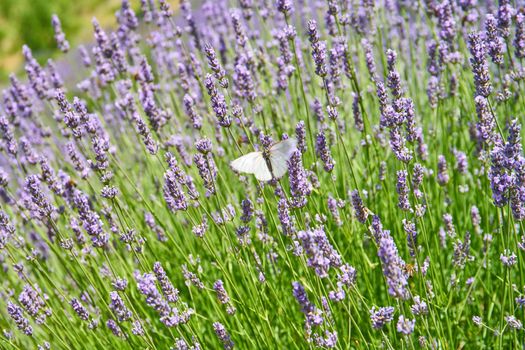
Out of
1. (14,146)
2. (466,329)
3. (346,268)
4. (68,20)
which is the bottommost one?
(466,329)

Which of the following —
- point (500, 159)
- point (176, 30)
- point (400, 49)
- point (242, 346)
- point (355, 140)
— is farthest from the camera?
point (400, 49)

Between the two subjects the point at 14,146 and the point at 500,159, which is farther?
the point at 14,146

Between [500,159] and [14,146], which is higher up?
[14,146]

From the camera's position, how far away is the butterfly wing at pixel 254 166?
6.88ft

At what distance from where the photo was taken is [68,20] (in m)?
15.7

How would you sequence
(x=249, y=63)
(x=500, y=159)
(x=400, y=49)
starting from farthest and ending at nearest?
(x=400, y=49)
(x=249, y=63)
(x=500, y=159)

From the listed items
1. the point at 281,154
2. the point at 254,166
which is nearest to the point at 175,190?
the point at 254,166

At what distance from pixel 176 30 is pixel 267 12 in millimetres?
841

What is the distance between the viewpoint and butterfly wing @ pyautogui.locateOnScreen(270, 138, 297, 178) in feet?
6.57

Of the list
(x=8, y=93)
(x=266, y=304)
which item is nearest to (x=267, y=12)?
(x=8, y=93)

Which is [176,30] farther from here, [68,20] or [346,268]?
[68,20]

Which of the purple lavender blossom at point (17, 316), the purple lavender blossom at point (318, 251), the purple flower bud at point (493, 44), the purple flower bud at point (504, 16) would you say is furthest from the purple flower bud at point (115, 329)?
the purple flower bud at point (504, 16)

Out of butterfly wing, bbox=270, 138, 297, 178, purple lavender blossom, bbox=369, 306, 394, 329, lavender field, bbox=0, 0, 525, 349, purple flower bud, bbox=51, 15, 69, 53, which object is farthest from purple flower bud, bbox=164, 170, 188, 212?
purple flower bud, bbox=51, 15, 69, 53

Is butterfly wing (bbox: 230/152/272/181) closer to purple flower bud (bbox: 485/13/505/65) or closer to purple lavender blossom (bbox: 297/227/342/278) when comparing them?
purple lavender blossom (bbox: 297/227/342/278)
